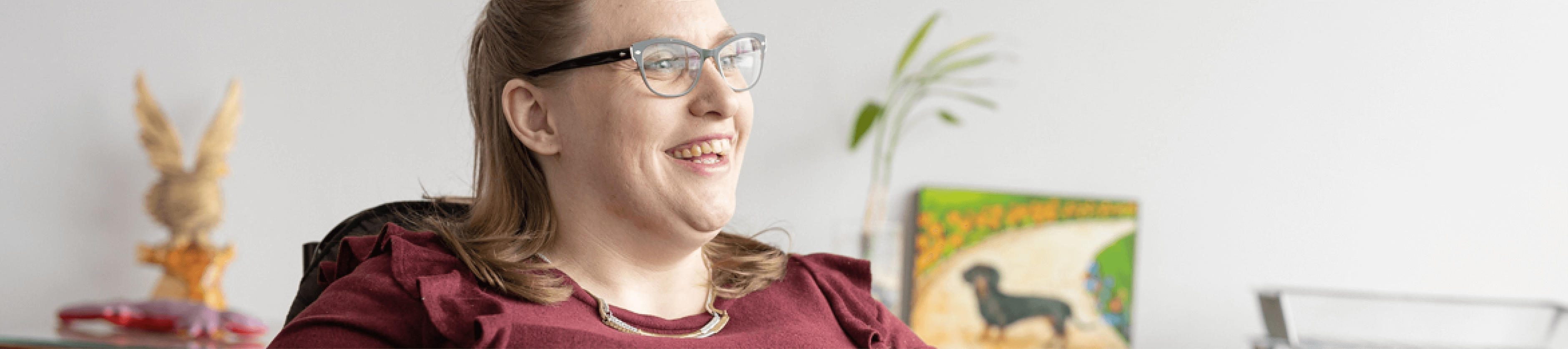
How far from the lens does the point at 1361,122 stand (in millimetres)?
3037

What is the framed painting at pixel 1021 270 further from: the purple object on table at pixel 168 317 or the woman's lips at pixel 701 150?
the woman's lips at pixel 701 150

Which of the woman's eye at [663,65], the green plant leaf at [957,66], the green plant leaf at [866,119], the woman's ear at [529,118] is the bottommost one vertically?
the woman's ear at [529,118]

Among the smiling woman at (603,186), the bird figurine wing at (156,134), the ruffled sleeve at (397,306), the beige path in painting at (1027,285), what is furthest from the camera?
the beige path in painting at (1027,285)

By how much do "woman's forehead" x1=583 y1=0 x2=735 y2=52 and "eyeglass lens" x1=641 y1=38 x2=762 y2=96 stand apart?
2cm

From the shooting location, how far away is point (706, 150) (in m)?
0.99

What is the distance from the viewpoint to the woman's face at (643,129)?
3.14 ft

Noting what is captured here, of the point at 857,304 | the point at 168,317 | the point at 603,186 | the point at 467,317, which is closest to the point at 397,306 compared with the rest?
the point at 467,317

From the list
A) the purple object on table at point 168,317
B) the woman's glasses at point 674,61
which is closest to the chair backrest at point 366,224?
the woman's glasses at point 674,61

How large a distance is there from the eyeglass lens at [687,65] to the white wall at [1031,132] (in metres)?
1.40

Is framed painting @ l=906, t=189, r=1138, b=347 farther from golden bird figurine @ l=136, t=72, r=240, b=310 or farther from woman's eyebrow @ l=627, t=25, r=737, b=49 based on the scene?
woman's eyebrow @ l=627, t=25, r=737, b=49

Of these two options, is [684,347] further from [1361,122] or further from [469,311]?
[1361,122]

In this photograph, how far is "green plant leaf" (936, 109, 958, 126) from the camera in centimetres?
258

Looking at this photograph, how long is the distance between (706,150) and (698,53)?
9cm

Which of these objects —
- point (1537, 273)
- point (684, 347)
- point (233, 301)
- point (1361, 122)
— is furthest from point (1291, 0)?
point (233, 301)
